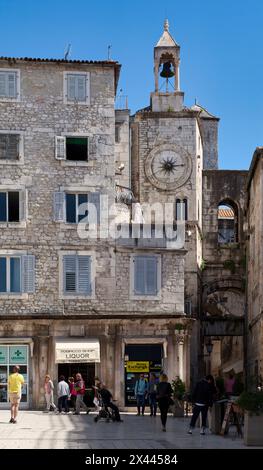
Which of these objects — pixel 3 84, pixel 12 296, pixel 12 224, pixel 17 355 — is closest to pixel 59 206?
pixel 12 224

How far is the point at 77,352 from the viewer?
141 feet

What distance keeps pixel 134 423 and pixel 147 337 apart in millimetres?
10086

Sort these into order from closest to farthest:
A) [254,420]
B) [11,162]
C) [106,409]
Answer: [254,420]
[106,409]
[11,162]

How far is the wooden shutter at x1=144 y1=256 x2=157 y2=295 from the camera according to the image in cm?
4475

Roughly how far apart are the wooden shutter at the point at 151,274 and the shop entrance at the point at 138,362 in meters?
2.34

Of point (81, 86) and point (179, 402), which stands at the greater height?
point (81, 86)

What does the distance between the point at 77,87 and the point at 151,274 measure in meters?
8.69

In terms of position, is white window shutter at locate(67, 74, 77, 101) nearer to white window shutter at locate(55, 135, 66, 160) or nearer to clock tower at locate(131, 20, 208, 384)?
white window shutter at locate(55, 135, 66, 160)

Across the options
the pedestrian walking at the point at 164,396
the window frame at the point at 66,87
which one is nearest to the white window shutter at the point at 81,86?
the window frame at the point at 66,87

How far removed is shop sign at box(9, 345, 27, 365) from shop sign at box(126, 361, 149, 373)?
427 centimetres

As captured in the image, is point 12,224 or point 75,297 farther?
point 12,224

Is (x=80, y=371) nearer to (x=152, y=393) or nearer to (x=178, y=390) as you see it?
(x=152, y=393)

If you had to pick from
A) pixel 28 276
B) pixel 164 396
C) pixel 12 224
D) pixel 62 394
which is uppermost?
pixel 12 224

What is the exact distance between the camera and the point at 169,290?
44.9m
